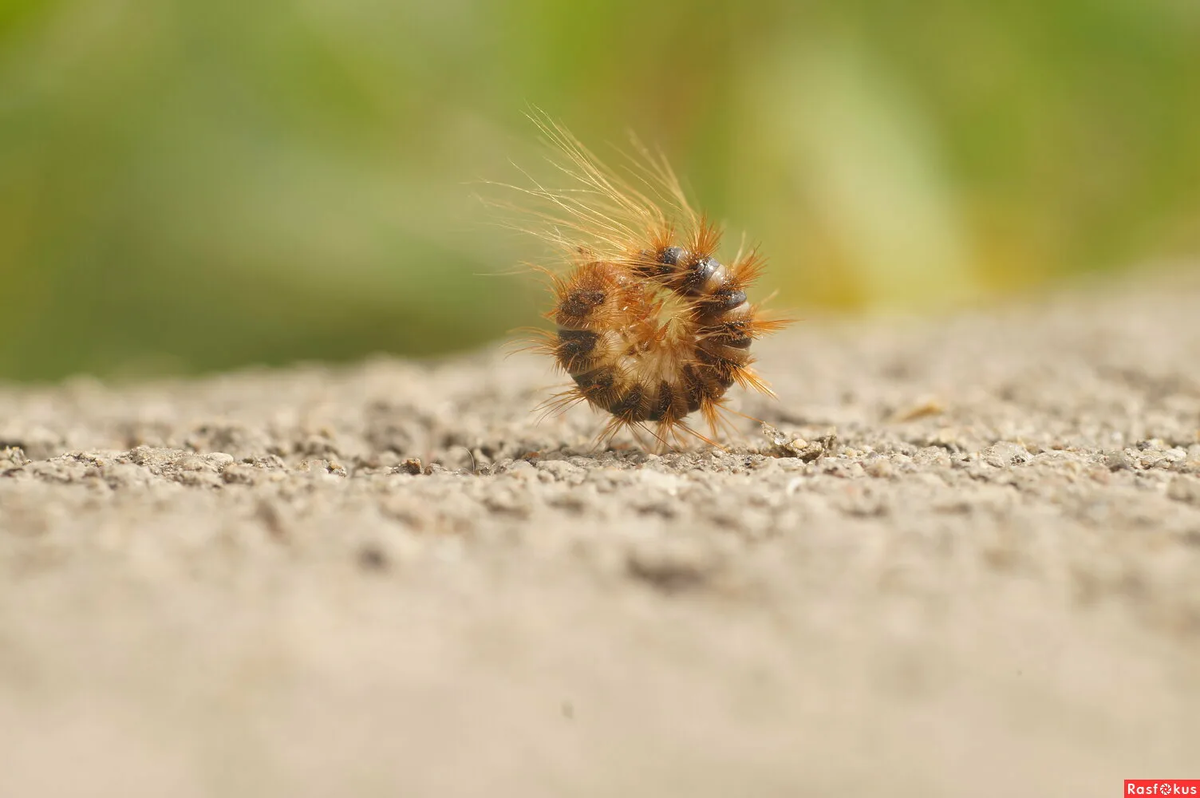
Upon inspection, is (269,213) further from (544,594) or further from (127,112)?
(544,594)

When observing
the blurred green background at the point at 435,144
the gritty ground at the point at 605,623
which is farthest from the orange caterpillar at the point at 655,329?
the blurred green background at the point at 435,144

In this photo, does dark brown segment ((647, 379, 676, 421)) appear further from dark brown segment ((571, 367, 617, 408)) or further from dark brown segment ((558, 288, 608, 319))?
dark brown segment ((558, 288, 608, 319))

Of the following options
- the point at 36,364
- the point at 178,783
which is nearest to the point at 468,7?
the point at 36,364

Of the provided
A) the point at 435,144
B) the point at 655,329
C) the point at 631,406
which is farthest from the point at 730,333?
the point at 435,144

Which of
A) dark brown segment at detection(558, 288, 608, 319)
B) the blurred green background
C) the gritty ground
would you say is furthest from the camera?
the blurred green background

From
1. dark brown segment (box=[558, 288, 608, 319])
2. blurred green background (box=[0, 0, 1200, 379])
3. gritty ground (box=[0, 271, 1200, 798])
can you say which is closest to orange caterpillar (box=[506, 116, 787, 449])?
dark brown segment (box=[558, 288, 608, 319])
